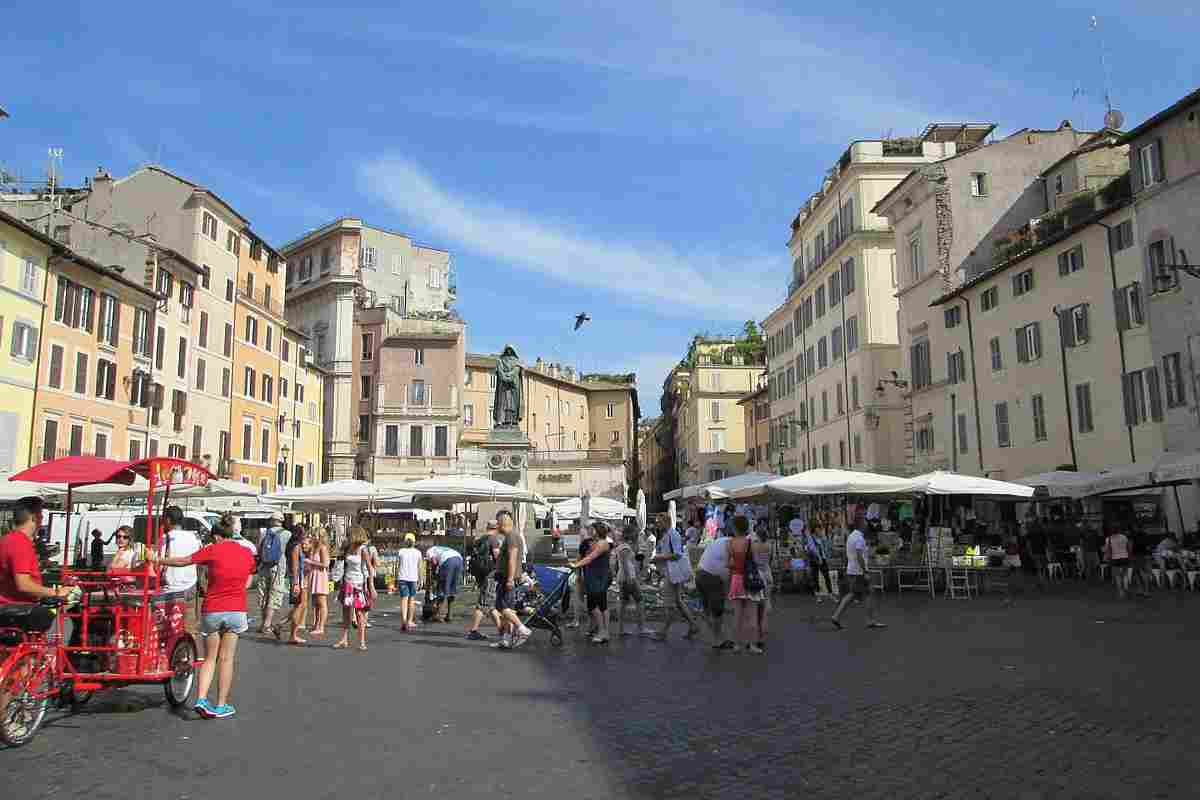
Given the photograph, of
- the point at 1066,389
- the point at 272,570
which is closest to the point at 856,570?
the point at 272,570

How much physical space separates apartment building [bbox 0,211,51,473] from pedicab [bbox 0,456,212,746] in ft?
88.6

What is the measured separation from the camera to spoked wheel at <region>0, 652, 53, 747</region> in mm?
7230

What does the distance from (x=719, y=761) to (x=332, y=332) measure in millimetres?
59418

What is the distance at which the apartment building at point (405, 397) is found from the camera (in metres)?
61.3

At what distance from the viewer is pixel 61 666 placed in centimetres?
832

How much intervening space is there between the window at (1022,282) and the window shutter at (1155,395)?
6.57 m

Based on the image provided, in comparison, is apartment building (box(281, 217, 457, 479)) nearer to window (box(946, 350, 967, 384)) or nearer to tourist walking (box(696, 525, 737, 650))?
window (box(946, 350, 967, 384))

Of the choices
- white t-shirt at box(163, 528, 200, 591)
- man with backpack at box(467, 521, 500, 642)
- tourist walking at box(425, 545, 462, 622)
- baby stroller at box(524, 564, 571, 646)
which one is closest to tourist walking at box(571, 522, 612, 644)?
baby stroller at box(524, 564, 571, 646)

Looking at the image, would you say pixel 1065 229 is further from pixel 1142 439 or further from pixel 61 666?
pixel 61 666

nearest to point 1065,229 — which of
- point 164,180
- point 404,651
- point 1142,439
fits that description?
point 1142,439

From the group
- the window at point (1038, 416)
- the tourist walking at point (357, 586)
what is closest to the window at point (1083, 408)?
the window at point (1038, 416)

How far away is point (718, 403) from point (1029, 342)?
4373 cm

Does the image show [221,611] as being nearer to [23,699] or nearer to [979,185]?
[23,699]

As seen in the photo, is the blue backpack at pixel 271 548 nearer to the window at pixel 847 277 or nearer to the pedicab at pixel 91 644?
the pedicab at pixel 91 644
